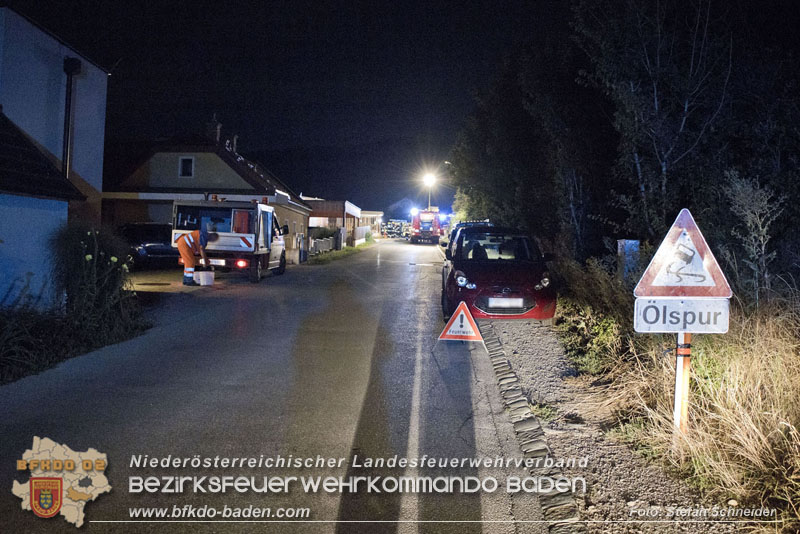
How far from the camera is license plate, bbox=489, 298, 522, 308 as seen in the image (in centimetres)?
1018

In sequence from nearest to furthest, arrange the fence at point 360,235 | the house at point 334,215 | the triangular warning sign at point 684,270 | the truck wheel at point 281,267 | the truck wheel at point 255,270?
the triangular warning sign at point 684,270, the truck wheel at point 255,270, the truck wheel at point 281,267, the house at point 334,215, the fence at point 360,235

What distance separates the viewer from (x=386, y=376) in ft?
Result: 24.2

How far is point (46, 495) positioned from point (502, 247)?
1007 cm

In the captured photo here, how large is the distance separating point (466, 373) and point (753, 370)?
138 inches

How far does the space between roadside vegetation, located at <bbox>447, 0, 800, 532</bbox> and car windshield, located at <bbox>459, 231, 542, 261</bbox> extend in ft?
2.68

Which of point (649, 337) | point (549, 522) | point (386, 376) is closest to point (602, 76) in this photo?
point (649, 337)

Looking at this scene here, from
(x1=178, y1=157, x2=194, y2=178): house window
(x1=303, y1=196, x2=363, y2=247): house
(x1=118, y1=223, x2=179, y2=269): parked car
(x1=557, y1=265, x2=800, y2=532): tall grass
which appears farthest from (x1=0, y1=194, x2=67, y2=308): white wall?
(x1=303, y1=196, x2=363, y2=247): house

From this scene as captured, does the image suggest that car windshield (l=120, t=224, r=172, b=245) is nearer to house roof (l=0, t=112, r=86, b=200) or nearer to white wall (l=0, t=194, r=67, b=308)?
house roof (l=0, t=112, r=86, b=200)

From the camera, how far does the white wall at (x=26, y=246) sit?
930 centimetres

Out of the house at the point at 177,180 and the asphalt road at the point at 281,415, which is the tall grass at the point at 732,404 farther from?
the house at the point at 177,180

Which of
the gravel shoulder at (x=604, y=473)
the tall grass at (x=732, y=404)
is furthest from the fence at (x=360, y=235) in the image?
the tall grass at (x=732, y=404)

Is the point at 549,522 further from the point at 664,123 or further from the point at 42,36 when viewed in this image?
the point at 42,36

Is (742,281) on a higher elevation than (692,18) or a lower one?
lower

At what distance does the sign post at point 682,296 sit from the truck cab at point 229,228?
15223 mm
